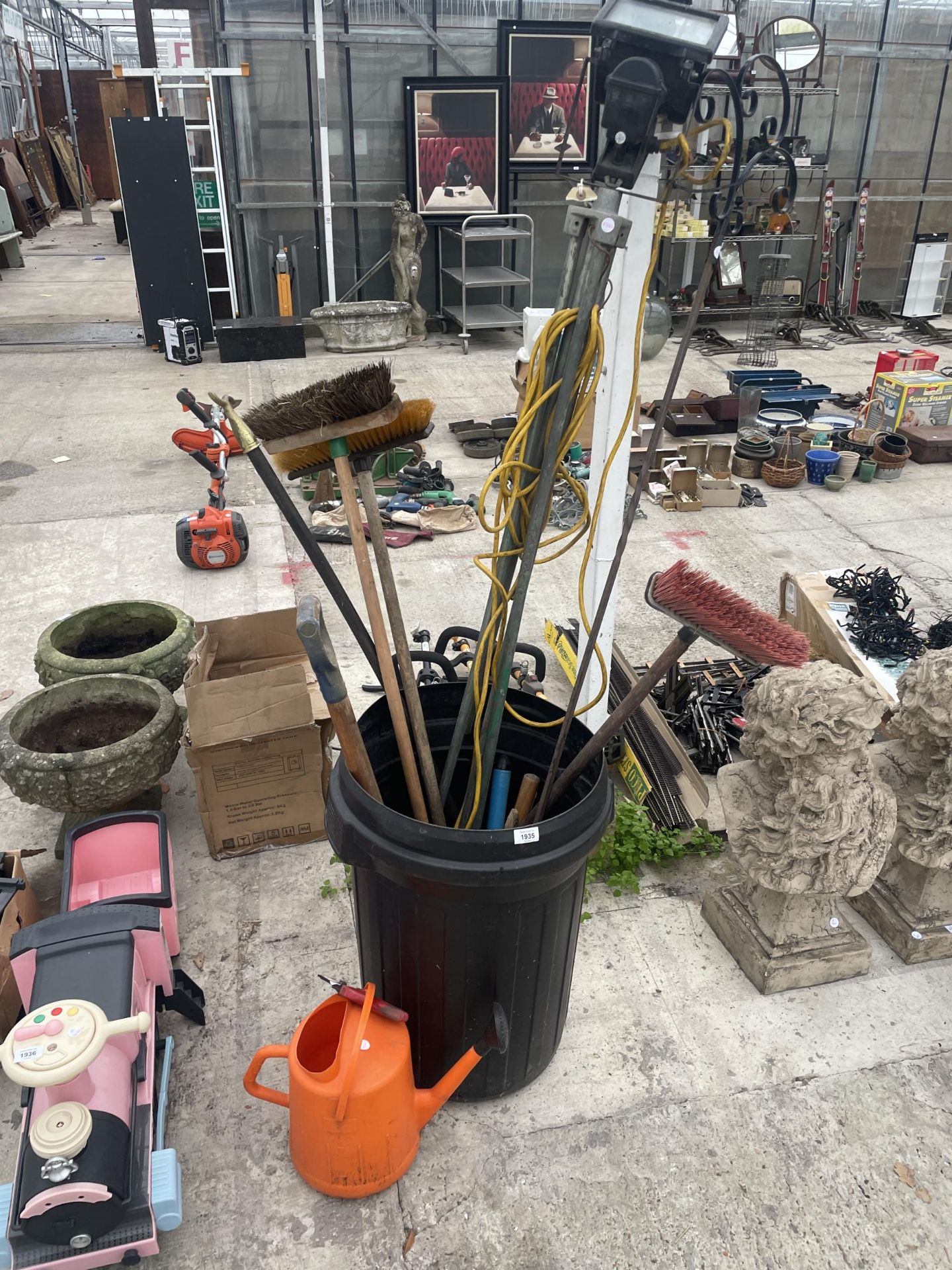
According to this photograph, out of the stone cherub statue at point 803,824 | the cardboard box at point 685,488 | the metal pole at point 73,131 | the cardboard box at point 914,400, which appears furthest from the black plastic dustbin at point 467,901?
the metal pole at point 73,131

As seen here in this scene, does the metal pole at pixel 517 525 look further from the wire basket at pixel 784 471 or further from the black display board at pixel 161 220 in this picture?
the black display board at pixel 161 220

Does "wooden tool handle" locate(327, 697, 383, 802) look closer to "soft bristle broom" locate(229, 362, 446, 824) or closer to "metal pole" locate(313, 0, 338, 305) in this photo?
"soft bristle broom" locate(229, 362, 446, 824)

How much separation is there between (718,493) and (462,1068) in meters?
5.20

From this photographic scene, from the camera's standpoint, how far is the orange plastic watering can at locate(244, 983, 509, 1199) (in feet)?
6.61

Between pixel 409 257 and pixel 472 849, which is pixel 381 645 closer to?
pixel 472 849

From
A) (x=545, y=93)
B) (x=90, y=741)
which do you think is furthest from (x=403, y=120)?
(x=90, y=741)

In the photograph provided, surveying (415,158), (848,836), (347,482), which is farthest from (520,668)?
(415,158)

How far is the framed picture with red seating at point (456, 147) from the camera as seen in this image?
10.2 metres

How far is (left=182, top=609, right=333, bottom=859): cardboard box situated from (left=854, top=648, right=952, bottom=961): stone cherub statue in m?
1.98

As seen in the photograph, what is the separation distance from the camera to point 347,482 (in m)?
2.01

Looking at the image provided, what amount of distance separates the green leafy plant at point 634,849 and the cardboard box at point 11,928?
186 cm

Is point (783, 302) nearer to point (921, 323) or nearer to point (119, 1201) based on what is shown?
point (921, 323)

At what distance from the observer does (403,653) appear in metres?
2.15

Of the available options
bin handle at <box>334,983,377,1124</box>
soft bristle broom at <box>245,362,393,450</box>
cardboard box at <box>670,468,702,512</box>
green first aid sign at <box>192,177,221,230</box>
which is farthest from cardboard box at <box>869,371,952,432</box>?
green first aid sign at <box>192,177,221,230</box>
